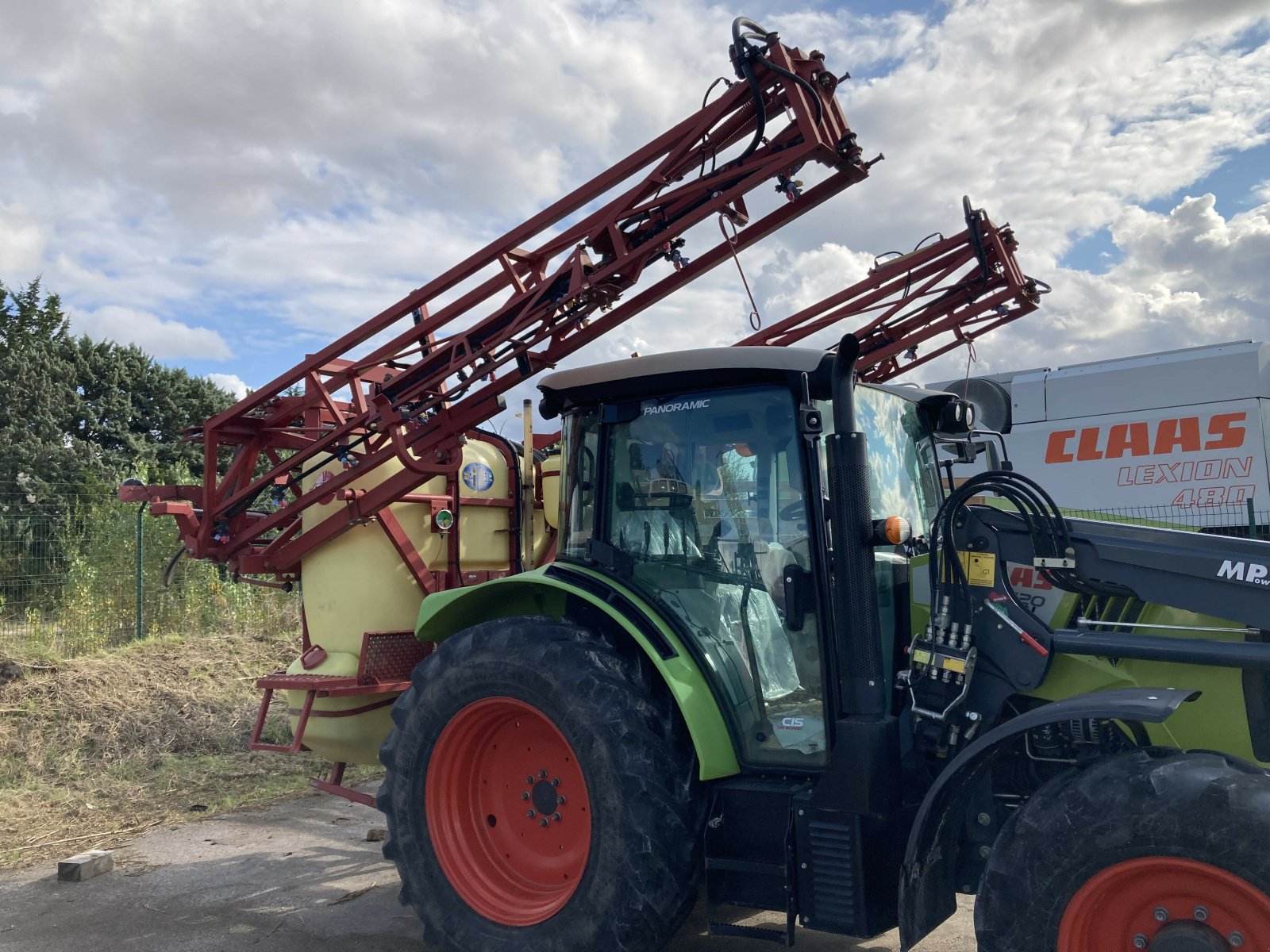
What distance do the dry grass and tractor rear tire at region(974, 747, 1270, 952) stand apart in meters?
5.47

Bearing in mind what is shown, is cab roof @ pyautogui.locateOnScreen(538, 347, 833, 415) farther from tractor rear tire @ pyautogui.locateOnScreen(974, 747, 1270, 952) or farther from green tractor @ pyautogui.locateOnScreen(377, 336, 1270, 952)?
tractor rear tire @ pyautogui.locateOnScreen(974, 747, 1270, 952)

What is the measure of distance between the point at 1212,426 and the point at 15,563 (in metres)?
13.7

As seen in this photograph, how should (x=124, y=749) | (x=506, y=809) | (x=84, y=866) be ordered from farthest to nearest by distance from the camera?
(x=124, y=749) < (x=84, y=866) < (x=506, y=809)

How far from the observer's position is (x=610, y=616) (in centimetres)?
397

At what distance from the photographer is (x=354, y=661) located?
5703mm

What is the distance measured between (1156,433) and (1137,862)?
31.3 feet

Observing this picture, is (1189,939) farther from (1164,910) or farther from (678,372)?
(678,372)

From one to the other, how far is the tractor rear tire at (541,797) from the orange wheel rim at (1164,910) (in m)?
1.29

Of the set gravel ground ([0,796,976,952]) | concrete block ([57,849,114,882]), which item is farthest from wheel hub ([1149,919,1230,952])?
concrete block ([57,849,114,882])

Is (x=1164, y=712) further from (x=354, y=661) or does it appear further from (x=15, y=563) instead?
(x=15, y=563)

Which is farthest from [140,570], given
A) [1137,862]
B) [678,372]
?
[1137,862]

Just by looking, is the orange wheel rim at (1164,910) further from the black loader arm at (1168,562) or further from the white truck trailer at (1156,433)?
the white truck trailer at (1156,433)

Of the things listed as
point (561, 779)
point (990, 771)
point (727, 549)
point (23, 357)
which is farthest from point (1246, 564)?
point (23, 357)

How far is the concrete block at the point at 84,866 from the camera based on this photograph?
5473 millimetres
